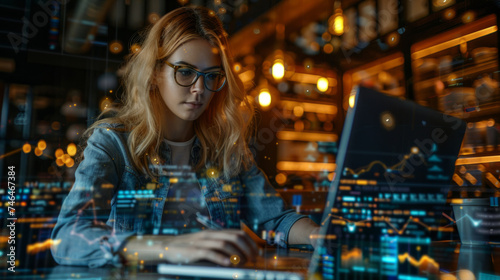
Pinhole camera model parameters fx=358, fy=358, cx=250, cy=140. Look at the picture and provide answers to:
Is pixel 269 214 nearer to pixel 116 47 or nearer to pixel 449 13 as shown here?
pixel 116 47

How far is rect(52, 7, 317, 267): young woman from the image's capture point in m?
0.96

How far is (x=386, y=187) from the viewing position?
24.5 inches

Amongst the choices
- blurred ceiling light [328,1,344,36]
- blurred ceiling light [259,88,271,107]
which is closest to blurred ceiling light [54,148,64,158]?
blurred ceiling light [259,88,271,107]

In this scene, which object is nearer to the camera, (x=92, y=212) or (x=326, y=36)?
(x=92, y=212)

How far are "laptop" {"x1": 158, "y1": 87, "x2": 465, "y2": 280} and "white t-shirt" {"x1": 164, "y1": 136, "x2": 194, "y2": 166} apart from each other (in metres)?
0.65

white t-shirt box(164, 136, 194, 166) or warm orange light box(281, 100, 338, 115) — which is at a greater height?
warm orange light box(281, 100, 338, 115)

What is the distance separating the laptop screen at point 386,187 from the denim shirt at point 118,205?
0.35 metres

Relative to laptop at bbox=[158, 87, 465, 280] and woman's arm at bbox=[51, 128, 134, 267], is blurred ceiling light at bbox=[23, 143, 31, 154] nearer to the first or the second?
woman's arm at bbox=[51, 128, 134, 267]

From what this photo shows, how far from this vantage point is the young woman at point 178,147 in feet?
3.15

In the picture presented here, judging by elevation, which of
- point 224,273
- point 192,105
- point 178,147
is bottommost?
point 224,273

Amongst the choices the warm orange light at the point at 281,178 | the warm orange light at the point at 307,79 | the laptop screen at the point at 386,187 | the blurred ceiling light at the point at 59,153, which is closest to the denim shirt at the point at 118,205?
the laptop screen at the point at 386,187

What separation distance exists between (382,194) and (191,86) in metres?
0.61

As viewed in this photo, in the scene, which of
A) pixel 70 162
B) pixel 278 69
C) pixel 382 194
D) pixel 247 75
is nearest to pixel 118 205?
pixel 382 194

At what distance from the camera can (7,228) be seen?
1033 millimetres
